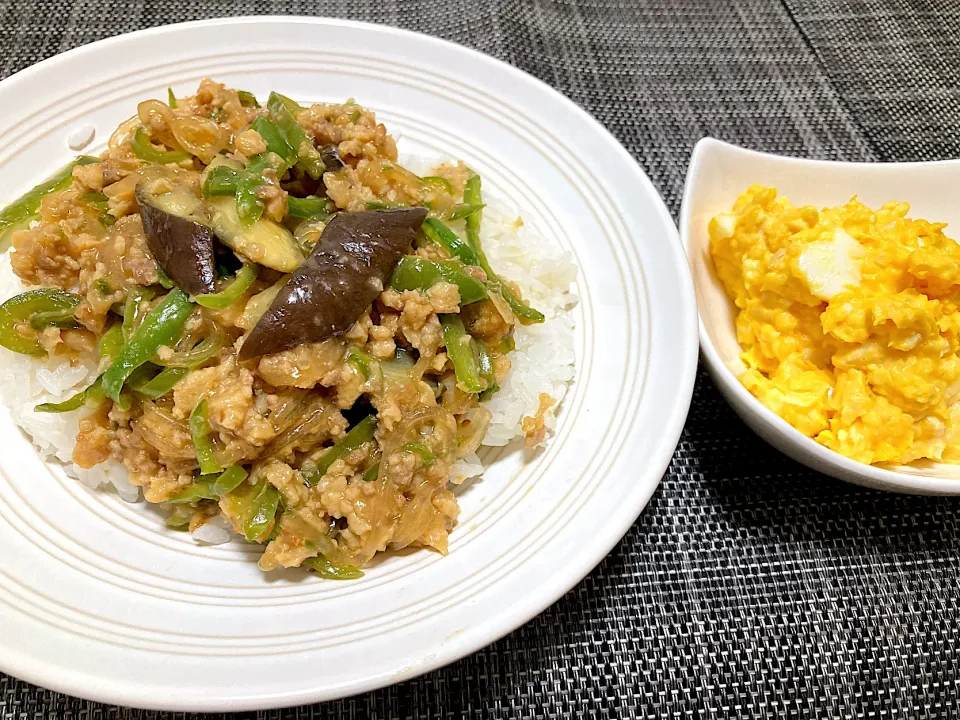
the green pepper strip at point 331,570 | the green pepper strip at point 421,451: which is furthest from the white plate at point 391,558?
the green pepper strip at point 421,451

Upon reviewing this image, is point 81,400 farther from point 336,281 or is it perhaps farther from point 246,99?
point 246,99

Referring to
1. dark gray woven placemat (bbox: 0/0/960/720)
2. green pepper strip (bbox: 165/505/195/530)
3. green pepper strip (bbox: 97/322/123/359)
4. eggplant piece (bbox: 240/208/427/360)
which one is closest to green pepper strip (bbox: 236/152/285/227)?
eggplant piece (bbox: 240/208/427/360)

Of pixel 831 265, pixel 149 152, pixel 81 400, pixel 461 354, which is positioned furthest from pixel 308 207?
pixel 831 265

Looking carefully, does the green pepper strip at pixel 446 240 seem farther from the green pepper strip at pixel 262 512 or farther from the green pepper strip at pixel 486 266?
the green pepper strip at pixel 262 512

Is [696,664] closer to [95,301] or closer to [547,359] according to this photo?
[547,359]

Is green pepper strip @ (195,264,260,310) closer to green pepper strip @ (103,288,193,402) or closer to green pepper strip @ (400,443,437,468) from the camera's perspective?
green pepper strip @ (103,288,193,402)
